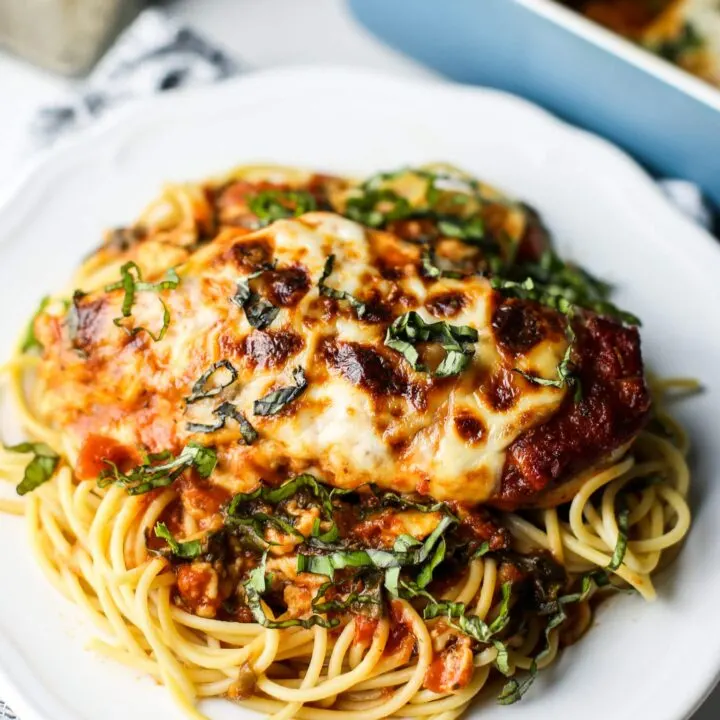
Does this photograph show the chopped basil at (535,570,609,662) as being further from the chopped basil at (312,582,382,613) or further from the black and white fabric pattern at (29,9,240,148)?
the black and white fabric pattern at (29,9,240,148)

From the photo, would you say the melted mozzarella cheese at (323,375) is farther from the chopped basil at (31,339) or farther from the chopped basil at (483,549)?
the chopped basil at (31,339)

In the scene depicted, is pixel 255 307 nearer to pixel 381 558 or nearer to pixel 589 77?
pixel 381 558

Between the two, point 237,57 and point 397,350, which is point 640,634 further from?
point 237,57

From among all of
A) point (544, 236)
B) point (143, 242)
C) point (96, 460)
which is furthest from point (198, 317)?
point (544, 236)

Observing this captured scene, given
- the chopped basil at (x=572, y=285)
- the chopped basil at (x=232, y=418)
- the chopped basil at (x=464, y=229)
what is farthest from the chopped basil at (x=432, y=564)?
the chopped basil at (x=464, y=229)

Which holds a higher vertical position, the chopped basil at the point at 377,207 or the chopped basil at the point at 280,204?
the chopped basil at the point at 377,207
